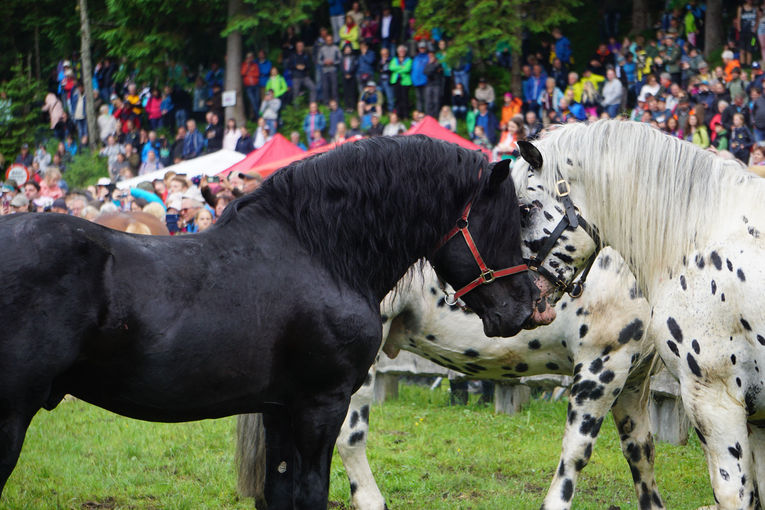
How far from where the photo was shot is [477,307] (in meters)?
4.19

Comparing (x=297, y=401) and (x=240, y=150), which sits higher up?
(x=297, y=401)

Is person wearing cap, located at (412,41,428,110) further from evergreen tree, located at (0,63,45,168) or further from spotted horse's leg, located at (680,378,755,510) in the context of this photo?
spotted horse's leg, located at (680,378,755,510)

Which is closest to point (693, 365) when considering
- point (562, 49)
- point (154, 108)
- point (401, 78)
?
point (401, 78)

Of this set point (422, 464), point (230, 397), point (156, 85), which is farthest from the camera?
point (156, 85)

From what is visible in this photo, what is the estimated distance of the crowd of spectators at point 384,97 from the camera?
15695 mm

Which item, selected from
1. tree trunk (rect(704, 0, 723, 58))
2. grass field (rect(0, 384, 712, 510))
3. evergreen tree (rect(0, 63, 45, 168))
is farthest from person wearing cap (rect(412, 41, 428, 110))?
evergreen tree (rect(0, 63, 45, 168))

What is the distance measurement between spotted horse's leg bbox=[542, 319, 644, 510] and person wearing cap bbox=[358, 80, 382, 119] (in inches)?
632

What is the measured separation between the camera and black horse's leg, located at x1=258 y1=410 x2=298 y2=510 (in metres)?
4.20

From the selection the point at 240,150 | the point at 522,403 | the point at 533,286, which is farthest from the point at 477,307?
the point at 240,150

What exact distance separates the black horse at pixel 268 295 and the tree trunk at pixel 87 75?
1052 inches

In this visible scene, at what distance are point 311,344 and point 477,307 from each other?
897 millimetres

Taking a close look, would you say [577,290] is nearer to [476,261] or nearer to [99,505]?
[476,261]

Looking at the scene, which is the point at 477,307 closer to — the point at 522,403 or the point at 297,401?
the point at 297,401

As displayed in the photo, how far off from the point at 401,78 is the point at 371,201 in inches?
719
